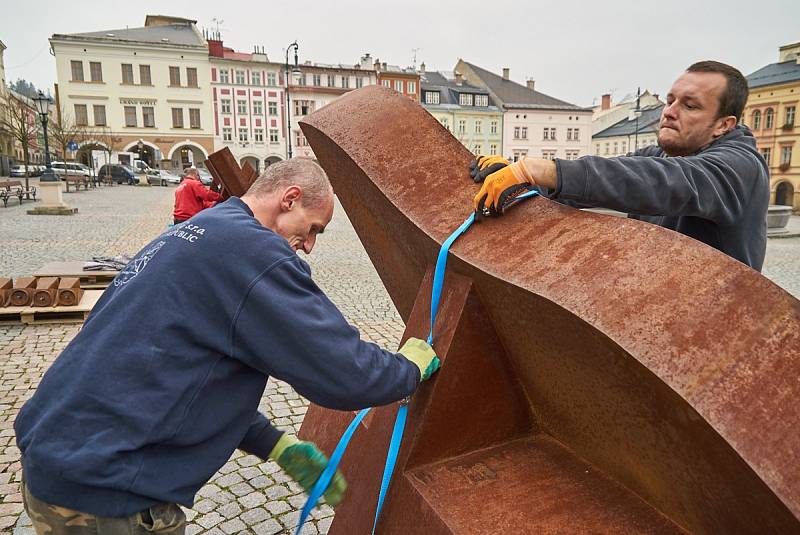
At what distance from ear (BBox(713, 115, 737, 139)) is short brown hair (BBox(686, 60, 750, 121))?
0.05ft

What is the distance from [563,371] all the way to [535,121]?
2260 inches

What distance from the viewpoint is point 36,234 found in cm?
1308

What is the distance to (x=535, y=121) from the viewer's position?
183 ft

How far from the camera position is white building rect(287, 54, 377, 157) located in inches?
1964

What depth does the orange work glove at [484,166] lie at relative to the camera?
2096 millimetres

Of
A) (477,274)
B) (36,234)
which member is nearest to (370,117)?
(477,274)

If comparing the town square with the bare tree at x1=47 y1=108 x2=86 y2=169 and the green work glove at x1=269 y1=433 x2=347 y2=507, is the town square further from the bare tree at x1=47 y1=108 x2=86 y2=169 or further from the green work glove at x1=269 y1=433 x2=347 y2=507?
the bare tree at x1=47 y1=108 x2=86 y2=169

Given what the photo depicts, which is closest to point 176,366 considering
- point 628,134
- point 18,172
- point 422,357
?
point 422,357

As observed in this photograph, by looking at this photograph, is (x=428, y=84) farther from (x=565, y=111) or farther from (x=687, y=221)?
(x=687, y=221)

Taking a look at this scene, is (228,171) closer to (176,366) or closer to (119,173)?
(176,366)

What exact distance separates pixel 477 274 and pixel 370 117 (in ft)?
3.14

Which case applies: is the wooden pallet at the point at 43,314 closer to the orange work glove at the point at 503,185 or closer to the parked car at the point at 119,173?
the orange work glove at the point at 503,185

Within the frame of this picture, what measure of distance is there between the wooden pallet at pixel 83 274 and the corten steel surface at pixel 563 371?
624 cm

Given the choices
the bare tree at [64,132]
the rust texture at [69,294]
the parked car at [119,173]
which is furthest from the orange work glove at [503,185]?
the parked car at [119,173]
